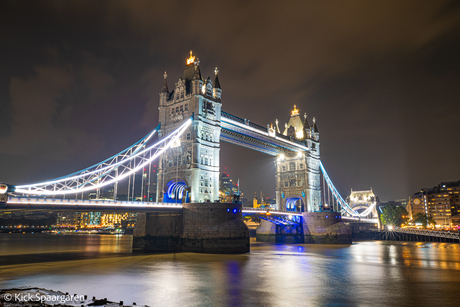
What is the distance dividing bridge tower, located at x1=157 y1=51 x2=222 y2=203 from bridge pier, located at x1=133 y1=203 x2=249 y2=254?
408cm

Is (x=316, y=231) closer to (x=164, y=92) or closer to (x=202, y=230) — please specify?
(x=202, y=230)

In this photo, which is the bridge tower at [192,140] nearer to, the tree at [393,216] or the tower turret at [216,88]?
the tower turret at [216,88]

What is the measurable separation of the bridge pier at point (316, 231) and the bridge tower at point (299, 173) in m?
6.73

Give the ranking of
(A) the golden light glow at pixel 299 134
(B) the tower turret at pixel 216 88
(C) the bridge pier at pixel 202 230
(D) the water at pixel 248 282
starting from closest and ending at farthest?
(D) the water at pixel 248 282
(C) the bridge pier at pixel 202 230
(B) the tower turret at pixel 216 88
(A) the golden light glow at pixel 299 134

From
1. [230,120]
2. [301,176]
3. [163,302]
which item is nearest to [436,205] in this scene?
[301,176]

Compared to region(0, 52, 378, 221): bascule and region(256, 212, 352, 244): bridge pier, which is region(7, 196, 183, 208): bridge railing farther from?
region(256, 212, 352, 244): bridge pier

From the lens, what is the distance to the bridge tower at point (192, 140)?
48906 mm

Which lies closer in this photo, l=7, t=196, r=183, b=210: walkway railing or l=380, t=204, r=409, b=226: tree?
l=7, t=196, r=183, b=210: walkway railing

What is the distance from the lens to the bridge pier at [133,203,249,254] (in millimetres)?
42000

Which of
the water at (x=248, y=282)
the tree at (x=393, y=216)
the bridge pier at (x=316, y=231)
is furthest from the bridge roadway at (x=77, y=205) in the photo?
the tree at (x=393, y=216)

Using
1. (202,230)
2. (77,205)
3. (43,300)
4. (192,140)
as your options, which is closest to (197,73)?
(192,140)

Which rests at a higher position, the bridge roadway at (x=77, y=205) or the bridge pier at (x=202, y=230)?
the bridge roadway at (x=77, y=205)

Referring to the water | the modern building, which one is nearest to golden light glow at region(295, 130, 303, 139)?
the water

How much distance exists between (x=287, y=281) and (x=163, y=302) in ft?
35.0
